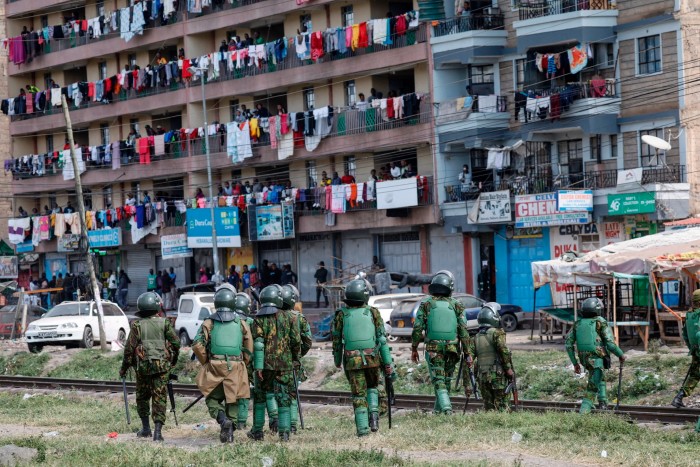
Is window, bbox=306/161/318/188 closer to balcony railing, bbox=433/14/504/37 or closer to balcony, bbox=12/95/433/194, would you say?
balcony, bbox=12/95/433/194

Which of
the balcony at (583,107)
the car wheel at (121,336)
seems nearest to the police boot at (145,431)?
the car wheel at (121,336)

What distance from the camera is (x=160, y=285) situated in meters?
57.2

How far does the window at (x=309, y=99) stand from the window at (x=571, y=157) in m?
13.3

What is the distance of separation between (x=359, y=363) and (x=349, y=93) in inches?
1445

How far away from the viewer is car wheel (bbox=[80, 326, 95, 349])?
37688 millimetres

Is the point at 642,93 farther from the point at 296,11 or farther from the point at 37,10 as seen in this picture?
the point at 37,10

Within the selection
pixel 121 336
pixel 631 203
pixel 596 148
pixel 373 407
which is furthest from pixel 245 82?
pixel 373 407

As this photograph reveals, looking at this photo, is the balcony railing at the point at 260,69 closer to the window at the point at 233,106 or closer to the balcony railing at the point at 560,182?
the window at the point at 233,106

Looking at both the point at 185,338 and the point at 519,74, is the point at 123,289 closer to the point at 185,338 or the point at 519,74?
the point at 185,338

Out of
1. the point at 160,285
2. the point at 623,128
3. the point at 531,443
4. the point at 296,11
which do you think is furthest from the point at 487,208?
the point at 531,443

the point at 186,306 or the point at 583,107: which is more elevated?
the point at 583,107

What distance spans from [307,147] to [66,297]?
58.5ft

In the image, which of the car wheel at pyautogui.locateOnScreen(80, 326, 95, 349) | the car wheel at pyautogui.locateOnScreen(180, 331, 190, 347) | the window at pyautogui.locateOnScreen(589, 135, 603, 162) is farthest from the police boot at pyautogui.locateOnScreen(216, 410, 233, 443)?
the window at pyautogui.locateOnScreen(589, 135, 603, 162)

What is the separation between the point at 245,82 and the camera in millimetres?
54656
